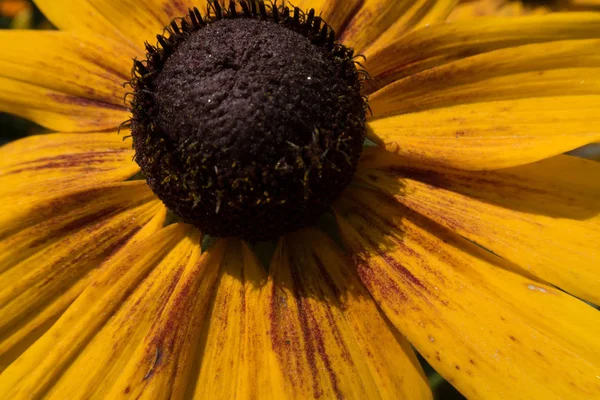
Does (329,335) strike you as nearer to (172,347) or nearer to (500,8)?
(172,347)

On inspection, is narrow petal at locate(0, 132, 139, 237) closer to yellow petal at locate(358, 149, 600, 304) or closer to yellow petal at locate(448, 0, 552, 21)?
yellow petal at locate(358, 149, 600, 304)

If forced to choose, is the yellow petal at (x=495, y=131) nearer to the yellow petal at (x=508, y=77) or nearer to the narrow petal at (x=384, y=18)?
the yellow petal at (x=508, y=77)

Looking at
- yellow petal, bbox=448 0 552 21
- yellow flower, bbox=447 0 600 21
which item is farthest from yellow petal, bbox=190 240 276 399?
yellow petal, bbox=448 0 552 21

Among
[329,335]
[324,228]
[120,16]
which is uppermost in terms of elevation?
[120,16]

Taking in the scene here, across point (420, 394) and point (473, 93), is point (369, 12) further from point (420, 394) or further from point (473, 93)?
point (420, 394)

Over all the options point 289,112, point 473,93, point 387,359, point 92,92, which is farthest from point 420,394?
point 92,92

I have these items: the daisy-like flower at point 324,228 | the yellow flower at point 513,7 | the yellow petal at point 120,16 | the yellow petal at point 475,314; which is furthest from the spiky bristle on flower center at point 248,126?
the yellow flower at point 513,7

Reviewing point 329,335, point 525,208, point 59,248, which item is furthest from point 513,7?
point 59,248
